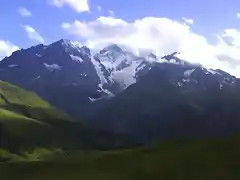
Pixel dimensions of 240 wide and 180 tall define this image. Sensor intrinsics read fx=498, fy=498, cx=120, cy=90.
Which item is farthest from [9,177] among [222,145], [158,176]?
[222,145]

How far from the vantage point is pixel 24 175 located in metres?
94.0

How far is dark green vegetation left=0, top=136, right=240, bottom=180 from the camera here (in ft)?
235

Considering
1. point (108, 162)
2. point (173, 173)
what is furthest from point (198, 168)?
point (108, 162)

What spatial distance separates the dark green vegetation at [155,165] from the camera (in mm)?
71625

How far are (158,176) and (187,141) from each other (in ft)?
88.2

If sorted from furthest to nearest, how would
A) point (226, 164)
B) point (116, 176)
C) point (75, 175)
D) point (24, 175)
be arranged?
point (24, 175)
point (75, 175)
point (116, 176)
point (226, 164)

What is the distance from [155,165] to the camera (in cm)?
8088

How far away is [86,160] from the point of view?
97000mm

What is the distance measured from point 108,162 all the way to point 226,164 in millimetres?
27958

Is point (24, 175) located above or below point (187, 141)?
below

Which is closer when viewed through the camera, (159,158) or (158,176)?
(158,176)

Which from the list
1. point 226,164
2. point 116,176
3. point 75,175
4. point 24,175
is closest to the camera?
point 226,164

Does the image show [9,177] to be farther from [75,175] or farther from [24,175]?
[75,175]

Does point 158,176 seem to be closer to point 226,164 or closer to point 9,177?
point 226,164
